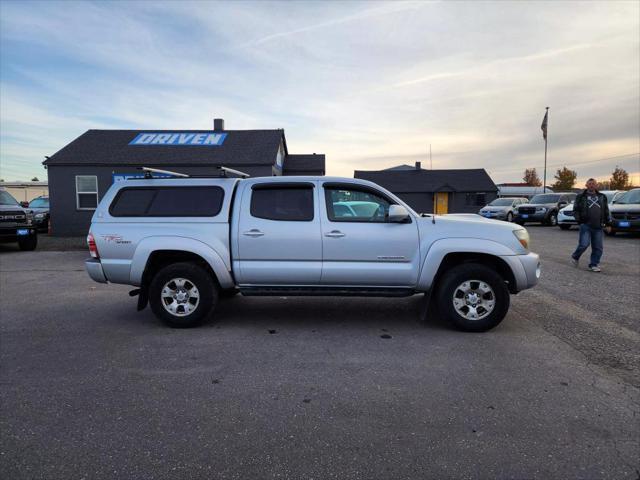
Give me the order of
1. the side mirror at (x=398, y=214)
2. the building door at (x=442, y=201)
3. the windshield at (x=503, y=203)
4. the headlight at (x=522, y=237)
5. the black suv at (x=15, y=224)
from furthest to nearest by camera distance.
Result: the building door at (x=442, y=201) < the windshield at (x=503, y=203) < the black suv at (x=15, y=224) < the headlight at (x=522, y=237) < the side mirror at (x=398, y=214)

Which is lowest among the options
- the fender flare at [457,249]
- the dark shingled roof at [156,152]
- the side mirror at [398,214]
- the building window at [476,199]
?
the fender flare at [457,249]

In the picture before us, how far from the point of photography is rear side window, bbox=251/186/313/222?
516 centimetres

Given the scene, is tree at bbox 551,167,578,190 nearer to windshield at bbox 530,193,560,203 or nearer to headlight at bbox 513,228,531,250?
windshield at bbox 530,193,560,203

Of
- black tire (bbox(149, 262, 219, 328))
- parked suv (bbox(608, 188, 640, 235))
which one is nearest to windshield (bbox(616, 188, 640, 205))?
parked suv (bbox(608, 188, 640, 235))

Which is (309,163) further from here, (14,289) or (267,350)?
(267,350)

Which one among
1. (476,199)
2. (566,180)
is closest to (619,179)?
(566,180)

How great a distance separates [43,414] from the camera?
10.2ft

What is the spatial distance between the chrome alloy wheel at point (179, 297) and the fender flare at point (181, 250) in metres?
0.38

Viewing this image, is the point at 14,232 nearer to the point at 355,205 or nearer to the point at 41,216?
the point at 41,216

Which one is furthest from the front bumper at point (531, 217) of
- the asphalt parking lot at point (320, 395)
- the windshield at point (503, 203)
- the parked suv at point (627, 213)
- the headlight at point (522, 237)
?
the headlight at point (522, 237)

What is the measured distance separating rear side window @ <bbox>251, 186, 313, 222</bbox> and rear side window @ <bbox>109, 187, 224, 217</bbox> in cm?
48

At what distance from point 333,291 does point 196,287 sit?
1.72 m

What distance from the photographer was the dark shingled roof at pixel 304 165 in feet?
81.5

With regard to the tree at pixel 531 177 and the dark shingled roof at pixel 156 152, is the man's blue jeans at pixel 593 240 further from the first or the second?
the tree at pixel 531 177
